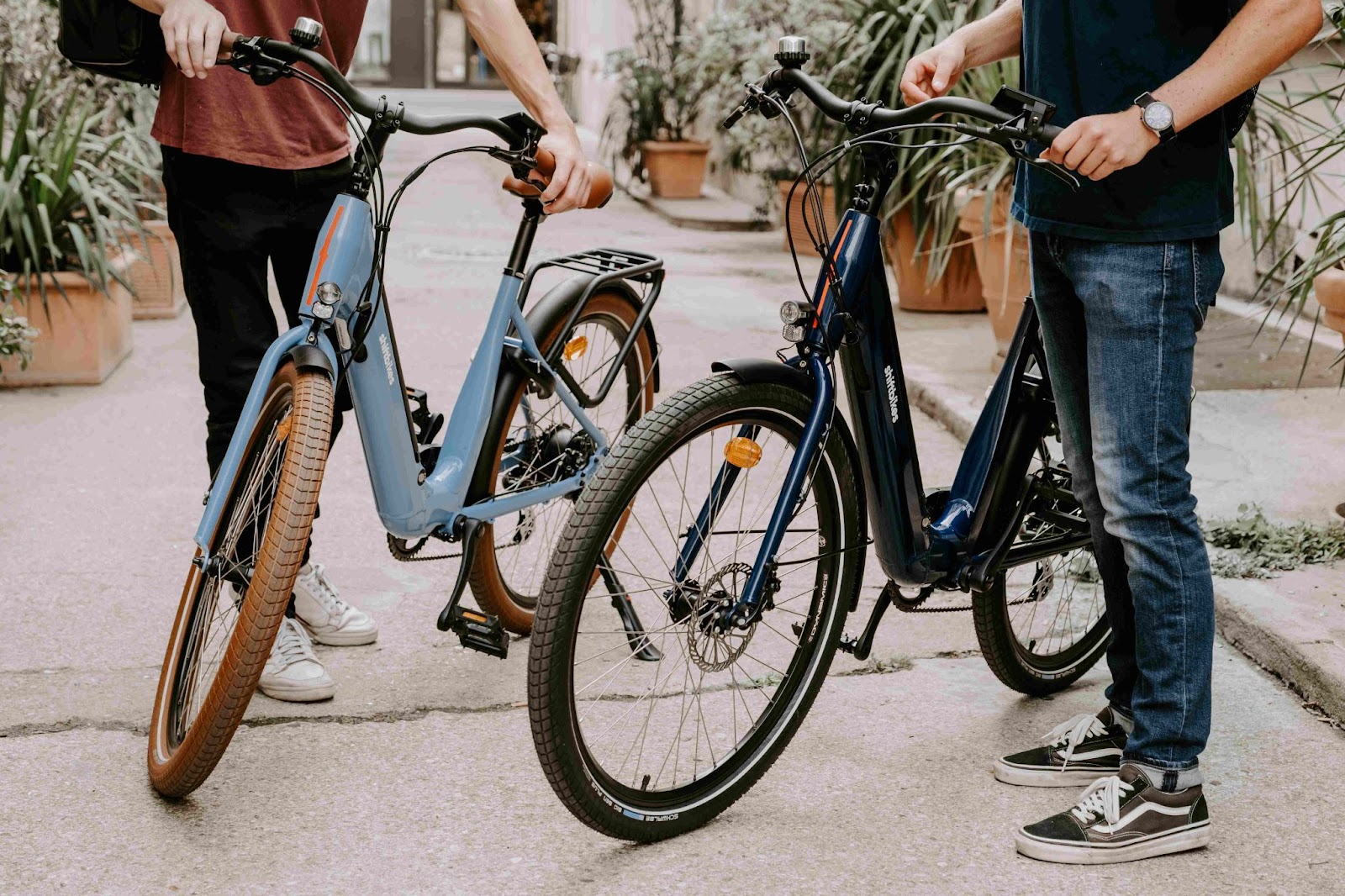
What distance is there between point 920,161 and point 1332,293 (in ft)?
10.1

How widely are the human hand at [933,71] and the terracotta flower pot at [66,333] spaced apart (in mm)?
4046

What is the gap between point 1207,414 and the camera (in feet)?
17.5

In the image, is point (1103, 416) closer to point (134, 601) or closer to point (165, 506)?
point (134, 601)

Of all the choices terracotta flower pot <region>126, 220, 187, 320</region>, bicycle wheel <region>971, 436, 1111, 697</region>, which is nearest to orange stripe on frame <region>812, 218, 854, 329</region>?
bicycle wheel <region>971, 436, 1111, 697</region>

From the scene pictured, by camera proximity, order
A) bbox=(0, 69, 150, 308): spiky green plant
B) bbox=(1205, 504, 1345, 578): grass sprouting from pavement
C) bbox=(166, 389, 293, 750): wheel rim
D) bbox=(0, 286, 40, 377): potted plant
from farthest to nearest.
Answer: bbox=(0, 69, 150, 308): spiky green plant < bbox=(0, 286, 40, 377): potted plant < bbox=(1205, 504, 1345, 578): grass sprouting from pavement < bbox=(166, 389, 293, 750): wheel rim

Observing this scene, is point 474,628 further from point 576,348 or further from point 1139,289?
point 1139,289

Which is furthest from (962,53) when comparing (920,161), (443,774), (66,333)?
(66,333)

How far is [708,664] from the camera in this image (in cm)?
272

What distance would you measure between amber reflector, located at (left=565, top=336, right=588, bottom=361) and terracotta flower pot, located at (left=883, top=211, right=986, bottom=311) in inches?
158

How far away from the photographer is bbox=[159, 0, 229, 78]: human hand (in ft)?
8.17

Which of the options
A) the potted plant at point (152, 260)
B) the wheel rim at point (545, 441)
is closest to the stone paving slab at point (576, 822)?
the wheel rim at point (545, 441)

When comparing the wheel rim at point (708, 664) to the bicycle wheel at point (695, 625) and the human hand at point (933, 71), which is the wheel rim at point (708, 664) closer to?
the bicycle wheel at point (695, 625)

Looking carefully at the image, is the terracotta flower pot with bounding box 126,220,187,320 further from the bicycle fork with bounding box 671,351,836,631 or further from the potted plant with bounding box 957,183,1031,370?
the bicycle fork with bounding box 671,351,836,631

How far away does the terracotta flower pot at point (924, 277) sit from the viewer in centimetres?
740
